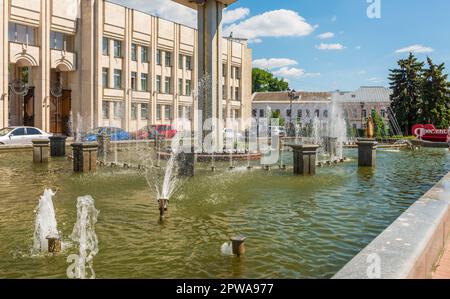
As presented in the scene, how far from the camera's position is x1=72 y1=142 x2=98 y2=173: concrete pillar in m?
14.7

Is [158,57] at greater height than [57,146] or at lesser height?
greater

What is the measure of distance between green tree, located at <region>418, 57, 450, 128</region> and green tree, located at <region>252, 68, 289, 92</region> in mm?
50298

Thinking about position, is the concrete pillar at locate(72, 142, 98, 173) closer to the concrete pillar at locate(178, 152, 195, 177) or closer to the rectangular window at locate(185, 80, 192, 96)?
the concrete pillar at locate(178, 152, 195, 177)

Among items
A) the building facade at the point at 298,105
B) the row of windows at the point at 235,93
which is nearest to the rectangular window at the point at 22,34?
the row of windows at the point at 235,93

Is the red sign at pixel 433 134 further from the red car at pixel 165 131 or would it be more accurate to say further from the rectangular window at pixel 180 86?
the rectangular window at pixel 180 86

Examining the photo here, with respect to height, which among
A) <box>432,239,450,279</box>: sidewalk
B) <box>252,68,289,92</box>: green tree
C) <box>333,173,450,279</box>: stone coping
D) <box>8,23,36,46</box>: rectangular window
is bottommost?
<box>432,239,450,279</box>: sidewalk

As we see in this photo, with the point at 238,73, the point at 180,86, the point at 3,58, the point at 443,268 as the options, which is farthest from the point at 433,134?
the point at 3,58

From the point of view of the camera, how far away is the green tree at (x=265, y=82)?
97.7 metres

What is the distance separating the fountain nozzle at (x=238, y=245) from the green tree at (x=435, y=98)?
48682mm

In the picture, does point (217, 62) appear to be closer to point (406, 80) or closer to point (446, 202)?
point (446, 202)

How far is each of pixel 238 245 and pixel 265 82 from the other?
9457 cm

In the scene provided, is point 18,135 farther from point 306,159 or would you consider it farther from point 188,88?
point 188,88

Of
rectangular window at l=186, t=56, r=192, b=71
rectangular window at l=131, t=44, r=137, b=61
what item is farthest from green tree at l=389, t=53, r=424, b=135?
rectangular window at l=131, t=44, r=137, b=61

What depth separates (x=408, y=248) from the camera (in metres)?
4.28
